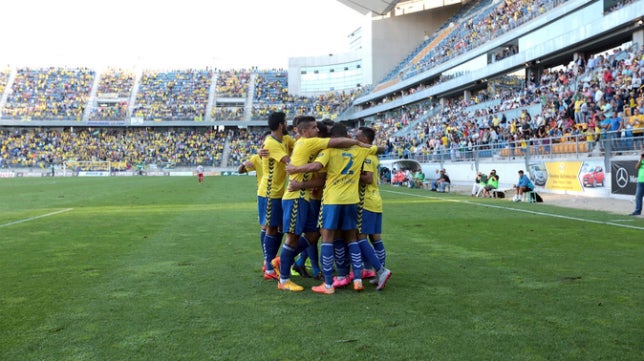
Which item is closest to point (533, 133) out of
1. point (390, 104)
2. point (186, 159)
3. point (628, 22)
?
point (628, 22)

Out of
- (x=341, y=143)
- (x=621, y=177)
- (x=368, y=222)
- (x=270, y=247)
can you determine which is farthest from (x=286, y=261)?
(x=621, y=177)

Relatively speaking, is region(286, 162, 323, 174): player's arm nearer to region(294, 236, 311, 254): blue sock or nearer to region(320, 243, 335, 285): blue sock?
region(320, 243, 335, 285): blue sock

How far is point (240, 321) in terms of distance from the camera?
4.50 metres

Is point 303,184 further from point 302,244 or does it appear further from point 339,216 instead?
point 302,244

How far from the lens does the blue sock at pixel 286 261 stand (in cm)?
575

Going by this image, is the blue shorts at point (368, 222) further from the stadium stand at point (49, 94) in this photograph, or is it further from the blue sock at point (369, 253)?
the stadium stand at point (49, 94)

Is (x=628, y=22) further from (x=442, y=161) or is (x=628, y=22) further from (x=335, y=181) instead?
(x=335, y=181)

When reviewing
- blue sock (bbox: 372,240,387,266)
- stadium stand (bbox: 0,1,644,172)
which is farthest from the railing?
blue sock (bbox: 372,240,387,266)

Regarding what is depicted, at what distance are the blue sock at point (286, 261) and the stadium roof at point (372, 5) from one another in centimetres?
5954

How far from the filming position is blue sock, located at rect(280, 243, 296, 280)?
5746 millimetres

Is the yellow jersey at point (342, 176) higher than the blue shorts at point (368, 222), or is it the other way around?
the yellow jersey at point (342, 176)

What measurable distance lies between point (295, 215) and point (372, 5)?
62.3 meters

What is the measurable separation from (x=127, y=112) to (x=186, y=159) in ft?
38.6

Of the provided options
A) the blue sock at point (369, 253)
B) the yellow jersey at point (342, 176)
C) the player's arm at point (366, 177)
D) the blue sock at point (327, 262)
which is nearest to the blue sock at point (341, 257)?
the blue sock at point (369, 253)
